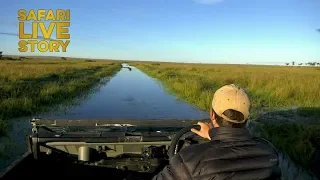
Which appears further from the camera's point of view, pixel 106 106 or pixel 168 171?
pixel 106 106

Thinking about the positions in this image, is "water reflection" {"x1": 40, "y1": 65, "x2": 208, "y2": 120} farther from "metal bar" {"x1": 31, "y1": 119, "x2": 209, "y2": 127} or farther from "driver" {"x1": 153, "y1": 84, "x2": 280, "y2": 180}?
"driver" {"x1": 153, "y1": 84, "x2": 280, "y2": 180}

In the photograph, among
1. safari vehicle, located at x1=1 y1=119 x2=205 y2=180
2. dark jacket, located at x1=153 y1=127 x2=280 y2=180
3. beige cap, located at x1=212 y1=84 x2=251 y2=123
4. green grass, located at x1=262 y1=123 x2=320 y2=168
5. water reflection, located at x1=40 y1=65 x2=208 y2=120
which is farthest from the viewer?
water reflection, located at x1=40 y1=65 x2=208 y2=120

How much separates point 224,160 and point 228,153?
0.04m

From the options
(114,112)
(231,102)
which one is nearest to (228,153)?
(231,102)

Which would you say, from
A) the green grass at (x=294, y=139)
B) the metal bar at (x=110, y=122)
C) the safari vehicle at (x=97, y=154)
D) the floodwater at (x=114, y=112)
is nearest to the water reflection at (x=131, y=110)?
the floodwater at (x=114, y=112)

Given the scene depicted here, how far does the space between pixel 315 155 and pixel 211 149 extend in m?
5.14

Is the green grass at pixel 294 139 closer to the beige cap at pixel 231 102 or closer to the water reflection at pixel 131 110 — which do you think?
the water reflection at pixel 131 110

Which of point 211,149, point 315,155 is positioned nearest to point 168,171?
point 211,149

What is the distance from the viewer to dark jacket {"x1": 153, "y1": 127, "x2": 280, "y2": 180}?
184cm

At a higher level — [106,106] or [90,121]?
[90,121]

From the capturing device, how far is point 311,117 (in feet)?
36.5

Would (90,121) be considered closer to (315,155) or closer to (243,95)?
(243,95)

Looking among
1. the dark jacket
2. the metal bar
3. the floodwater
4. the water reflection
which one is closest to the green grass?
the metal bar

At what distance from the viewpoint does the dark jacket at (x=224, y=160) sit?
6.04ft
